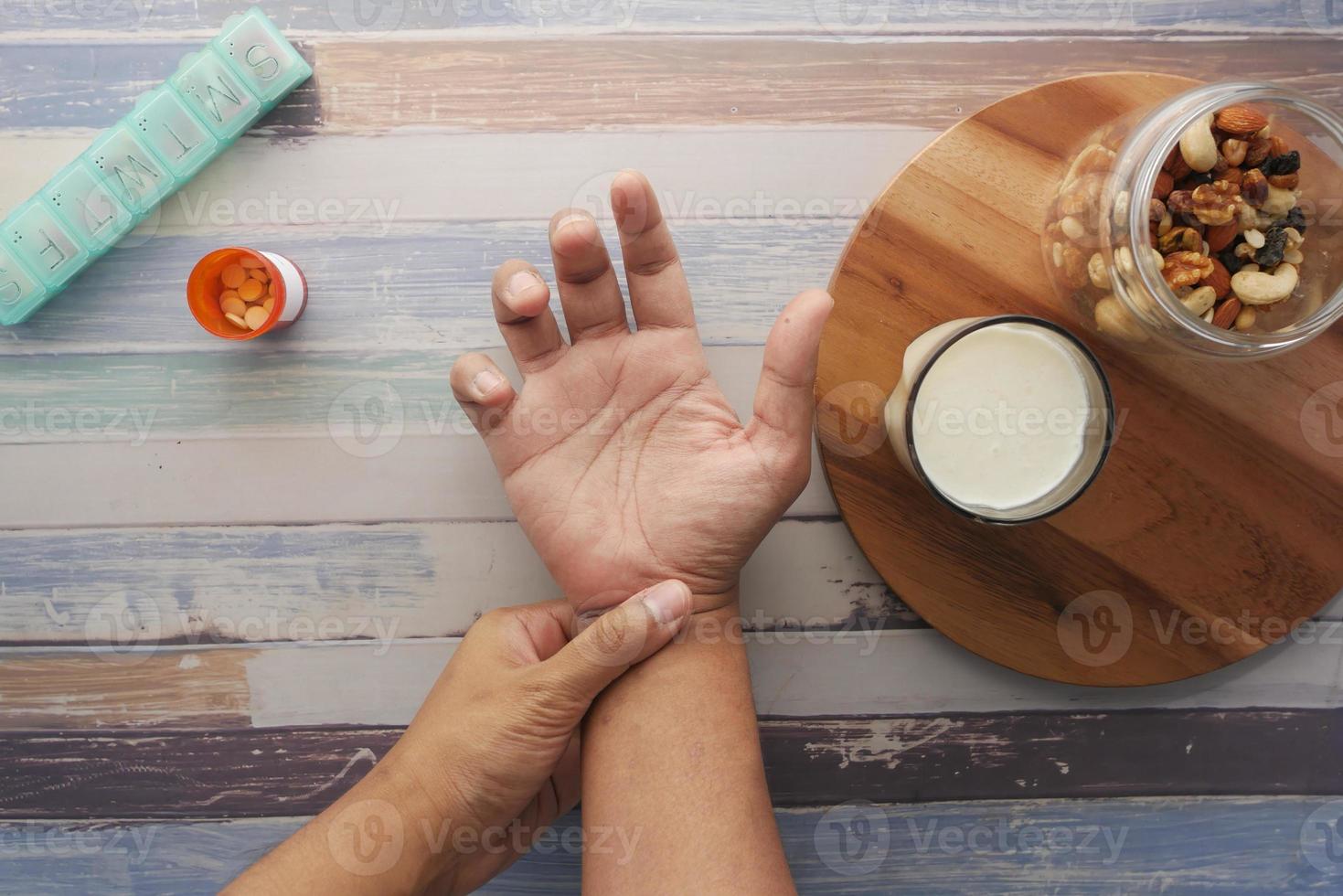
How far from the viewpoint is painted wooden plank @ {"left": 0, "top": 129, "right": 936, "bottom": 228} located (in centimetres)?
85

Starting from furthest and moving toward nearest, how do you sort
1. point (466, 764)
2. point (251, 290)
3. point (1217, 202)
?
point (251, 290)
point (466, 764)
point (1217, 202)

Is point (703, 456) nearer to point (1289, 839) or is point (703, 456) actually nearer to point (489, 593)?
point (489, 593)

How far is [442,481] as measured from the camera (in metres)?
0.87

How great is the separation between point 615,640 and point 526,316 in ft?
1.08

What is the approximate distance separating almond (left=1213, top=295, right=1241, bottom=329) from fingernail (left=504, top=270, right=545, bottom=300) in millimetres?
597

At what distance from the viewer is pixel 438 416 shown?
0.87 metres

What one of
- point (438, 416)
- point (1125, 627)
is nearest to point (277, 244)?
point (438, 416)

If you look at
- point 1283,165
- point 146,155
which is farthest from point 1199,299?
point 146,155

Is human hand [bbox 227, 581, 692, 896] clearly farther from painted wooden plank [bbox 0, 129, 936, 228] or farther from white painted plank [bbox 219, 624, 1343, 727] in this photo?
painted wooden plank [bbox 0, 129, 936, 228]

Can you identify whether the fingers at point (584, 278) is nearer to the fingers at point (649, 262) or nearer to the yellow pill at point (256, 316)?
the fingers at point (649, 262)

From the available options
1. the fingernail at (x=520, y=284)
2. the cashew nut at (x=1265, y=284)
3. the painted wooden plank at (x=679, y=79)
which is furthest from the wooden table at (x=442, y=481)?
the cashew nut at (x=1265, y=284)

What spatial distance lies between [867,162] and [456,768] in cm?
76

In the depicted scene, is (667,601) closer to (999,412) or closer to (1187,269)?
(999,412)

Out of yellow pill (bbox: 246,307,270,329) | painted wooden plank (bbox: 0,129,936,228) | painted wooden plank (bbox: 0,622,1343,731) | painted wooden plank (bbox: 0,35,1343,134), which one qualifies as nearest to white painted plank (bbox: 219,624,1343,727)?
painted wooden plank (bbox: 0,622,1343,731)
